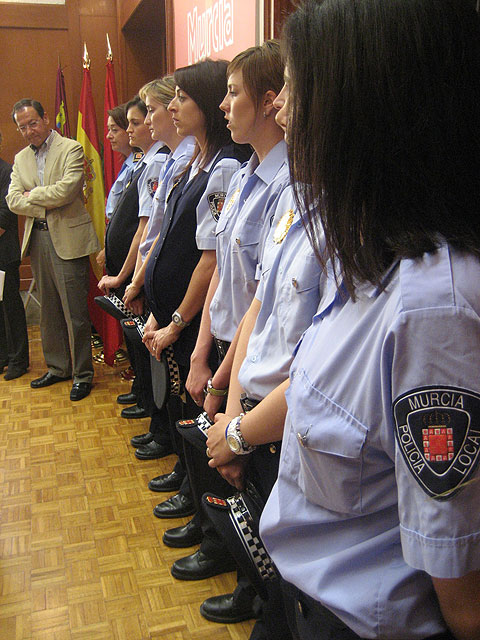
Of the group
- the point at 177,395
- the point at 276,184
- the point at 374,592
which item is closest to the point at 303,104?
the point at 374,592

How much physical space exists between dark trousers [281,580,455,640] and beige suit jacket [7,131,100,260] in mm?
3152

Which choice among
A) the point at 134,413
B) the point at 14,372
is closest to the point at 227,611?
the point at 134,413

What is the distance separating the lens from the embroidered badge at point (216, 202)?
200 centimetres

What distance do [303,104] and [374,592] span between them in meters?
0.58

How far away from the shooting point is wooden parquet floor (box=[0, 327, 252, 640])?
182 cm

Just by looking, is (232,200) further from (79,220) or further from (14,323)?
(14,323)

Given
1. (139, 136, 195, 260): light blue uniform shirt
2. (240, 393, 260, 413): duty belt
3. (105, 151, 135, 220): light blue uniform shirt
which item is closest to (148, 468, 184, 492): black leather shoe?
(139, 136, 195, 260): light blue uniform shirt

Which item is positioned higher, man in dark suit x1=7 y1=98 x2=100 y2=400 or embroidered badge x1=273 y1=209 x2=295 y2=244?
embroidered badge x1=273 y1=209 x2=295 y2=244

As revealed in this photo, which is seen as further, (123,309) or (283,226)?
(123,309)

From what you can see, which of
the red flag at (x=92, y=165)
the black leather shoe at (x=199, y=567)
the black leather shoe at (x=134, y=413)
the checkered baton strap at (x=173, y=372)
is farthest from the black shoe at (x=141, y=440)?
the red flag at (x=92, y=165)

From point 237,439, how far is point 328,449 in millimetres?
555

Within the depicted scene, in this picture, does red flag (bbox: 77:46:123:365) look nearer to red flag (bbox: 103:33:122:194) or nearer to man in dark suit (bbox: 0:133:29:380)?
red flag (bbox: 103:33:122:194)

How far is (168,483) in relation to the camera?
2598 mm

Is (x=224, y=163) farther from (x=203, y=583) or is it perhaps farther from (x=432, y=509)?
(x=432, y=509)
